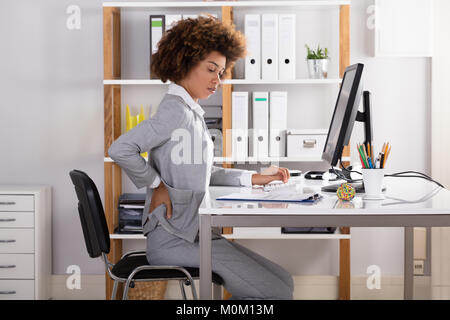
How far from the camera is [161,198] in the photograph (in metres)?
1.95

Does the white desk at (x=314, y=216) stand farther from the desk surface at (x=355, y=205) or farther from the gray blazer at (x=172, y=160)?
the gray blazer at (x=172, y=160)

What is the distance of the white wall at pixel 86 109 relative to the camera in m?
3.38

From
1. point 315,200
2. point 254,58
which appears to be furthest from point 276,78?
point 315,200

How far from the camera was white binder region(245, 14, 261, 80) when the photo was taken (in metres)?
3.09

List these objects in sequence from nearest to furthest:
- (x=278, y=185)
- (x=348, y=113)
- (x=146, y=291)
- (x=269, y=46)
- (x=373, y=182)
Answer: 1. (x=373, y=182)
2. (x=348, y=113)
3. (x=278, y=185)
4. (x=269, y=46)
5. (x=146, y=291)

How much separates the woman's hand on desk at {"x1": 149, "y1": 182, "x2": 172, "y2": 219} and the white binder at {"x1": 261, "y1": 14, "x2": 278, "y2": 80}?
53.6 inches

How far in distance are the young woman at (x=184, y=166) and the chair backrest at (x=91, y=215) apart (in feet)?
0.44

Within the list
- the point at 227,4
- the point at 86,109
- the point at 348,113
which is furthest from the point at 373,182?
the point at 86,109

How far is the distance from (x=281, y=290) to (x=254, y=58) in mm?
1584

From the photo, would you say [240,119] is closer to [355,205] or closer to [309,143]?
[309,143]

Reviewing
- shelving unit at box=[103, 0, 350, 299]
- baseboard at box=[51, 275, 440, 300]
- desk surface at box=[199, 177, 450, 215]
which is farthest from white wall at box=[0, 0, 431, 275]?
desk surface at box=[199, 177, 450, 215]

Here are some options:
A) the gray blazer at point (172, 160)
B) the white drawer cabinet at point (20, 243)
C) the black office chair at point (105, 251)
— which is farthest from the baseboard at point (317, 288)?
the gray blazer at point (172, 160)

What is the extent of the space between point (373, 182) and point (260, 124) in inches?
55.9

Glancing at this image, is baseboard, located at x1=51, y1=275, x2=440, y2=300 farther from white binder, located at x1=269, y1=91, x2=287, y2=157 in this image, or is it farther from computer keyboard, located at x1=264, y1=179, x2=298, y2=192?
computer keyboard, located at x1=264, y1=179, x2=298, y2=192
